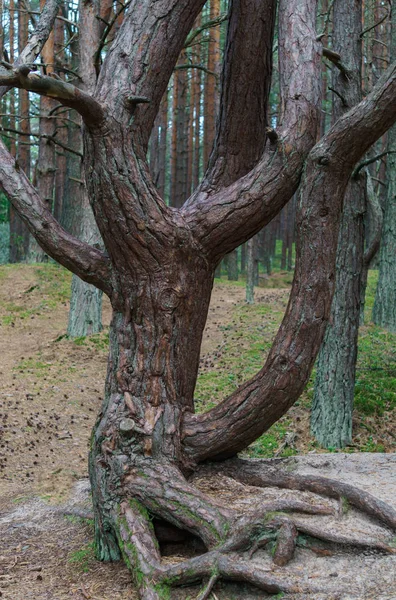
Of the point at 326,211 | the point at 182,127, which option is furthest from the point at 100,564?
the point at 182,127

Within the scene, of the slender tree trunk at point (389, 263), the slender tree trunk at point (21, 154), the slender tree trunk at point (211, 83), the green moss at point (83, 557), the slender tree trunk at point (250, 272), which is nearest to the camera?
the green moss at point (83, 557)

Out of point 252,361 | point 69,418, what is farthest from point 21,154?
point 69,418

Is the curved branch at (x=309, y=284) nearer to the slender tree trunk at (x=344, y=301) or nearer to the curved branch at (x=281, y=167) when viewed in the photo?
the curved branch at (x=281, y=167)

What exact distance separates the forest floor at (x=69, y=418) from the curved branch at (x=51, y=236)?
1.88m

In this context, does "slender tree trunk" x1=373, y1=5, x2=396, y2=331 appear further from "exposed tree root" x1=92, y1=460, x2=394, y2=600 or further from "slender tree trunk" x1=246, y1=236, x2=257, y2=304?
"exposed tree root" x1=92, y1=460, x2=394, y2=600

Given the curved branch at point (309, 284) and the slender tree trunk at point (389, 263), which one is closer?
the curved branch at point (309, 284)

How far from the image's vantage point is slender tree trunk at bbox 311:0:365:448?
7691 mm

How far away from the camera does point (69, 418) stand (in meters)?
9.41

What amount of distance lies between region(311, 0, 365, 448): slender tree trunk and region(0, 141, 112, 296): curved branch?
3.63 meters

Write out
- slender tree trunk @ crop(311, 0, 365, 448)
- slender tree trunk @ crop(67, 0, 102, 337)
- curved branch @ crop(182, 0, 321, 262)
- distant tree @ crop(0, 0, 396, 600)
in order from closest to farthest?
distant tree @ crop(0, 0, 396, 600) → curved branch @ crop(182, 0, 321, 262) → slender tree trunk @ crop(311, 0, 365, 448) → slender tree trunk @ crop(67, 0, 102, 337)

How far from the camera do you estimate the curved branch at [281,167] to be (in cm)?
503

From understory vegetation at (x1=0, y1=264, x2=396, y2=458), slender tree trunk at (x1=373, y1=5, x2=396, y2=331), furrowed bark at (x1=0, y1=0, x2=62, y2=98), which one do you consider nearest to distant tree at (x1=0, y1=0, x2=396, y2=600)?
furrowed bark at (x1=0, y1=0, x2=62, y2=98)

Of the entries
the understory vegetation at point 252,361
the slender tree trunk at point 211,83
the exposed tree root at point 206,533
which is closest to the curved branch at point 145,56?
the exposed tree root at point 206,533

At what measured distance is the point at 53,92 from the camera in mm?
4230
